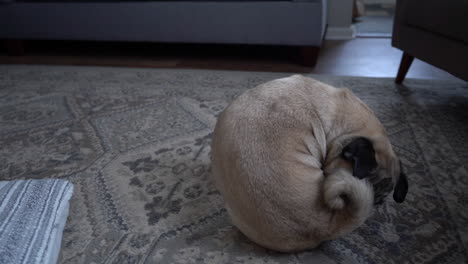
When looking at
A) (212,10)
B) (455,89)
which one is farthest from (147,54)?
(455,89)

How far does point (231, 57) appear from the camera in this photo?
2400 mm

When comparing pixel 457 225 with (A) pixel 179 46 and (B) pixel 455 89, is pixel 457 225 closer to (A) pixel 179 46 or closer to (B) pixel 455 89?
(B) pixel 455 89

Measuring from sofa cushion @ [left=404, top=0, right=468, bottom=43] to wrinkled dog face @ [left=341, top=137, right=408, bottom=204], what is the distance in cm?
84

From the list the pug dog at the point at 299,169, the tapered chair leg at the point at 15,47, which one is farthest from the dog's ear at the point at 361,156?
the tapered chair leg at the point at 15,47

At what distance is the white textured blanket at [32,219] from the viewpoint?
0.75 meters

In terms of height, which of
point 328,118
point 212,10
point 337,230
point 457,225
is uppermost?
point 212,10

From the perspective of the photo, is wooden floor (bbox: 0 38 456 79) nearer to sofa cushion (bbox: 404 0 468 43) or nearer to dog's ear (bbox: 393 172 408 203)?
sofa cushion (bbox: 404 0 468 43)

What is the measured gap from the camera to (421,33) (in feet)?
5.08

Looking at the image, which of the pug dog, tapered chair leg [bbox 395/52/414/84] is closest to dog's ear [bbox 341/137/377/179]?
the pug dog

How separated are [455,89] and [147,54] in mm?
1950

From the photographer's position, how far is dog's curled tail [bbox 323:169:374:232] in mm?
691

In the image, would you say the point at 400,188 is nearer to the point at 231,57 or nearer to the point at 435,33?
the point at 435,33

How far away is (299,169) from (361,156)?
13cm

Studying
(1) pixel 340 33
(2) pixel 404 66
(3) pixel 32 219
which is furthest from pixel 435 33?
(3) pixel 32 219
